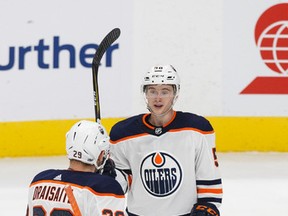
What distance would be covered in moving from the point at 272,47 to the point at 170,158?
3177 mm

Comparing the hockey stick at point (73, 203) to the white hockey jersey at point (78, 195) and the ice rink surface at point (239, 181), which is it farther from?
the ice rink surface at point (239, 181)

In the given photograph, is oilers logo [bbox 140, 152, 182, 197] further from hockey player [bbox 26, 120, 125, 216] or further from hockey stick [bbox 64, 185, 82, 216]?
hockey stick [bbox 64, 185, 82, 216]

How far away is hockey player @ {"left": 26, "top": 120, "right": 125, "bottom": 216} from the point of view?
80.0 inches

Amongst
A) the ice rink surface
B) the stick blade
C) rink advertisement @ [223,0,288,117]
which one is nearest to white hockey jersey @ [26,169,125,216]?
the stick blade

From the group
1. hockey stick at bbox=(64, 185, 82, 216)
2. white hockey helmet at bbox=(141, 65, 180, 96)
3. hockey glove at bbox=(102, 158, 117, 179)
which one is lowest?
hockey stick at bbox=(64, 185, 82, 216)

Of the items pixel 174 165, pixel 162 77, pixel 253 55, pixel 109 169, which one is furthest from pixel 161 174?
pixel 253 55

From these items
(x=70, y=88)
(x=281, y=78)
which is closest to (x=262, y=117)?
(x=281, y=78)

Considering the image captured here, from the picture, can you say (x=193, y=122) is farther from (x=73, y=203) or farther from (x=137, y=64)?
(x=137, y=64)

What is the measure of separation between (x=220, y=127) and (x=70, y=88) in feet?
3.76

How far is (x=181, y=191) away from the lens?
2.50m

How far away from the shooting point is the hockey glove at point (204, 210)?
2.44 m

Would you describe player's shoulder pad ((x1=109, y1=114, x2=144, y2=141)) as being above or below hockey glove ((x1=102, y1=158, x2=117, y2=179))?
above

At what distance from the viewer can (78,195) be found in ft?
6.66

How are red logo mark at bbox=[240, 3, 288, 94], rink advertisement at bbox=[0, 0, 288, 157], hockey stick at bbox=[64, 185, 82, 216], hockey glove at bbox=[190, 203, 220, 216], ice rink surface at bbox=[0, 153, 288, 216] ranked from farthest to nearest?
red logo mark at bbox=[240, 3, 288, 94], rink advertisement at bbox=[0, 0, 288, 157], ice rink surface at bbox=[0, 153, 288, 216], hockey glove at bbox=[190, 203, 220, 216], hockey stick at bbox=[64, 185, 82, 216]
